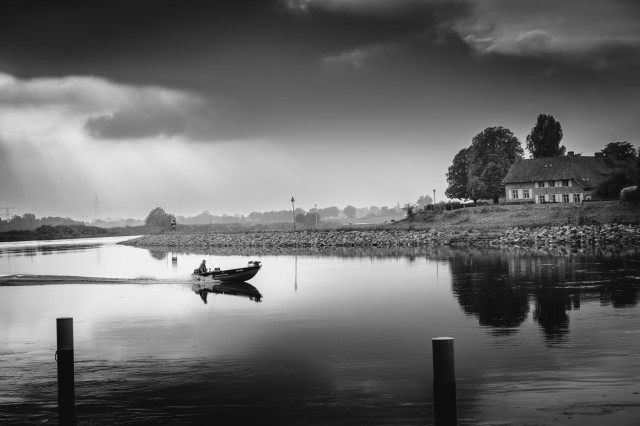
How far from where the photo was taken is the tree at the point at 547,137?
143250 millimetres

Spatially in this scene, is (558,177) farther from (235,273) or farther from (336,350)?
(336,350)

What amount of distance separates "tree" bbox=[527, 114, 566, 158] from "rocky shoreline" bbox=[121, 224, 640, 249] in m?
46.1

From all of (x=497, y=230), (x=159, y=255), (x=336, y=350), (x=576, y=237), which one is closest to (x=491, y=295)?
(x=336, y=350)

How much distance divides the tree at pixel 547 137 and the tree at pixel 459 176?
1599 centimetres

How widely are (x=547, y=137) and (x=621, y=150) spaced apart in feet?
48.4

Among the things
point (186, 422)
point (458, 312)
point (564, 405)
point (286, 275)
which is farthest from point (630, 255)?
point (186, 422)

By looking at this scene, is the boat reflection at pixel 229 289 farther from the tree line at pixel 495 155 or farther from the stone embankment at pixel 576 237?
the tree line at pixel 495 155

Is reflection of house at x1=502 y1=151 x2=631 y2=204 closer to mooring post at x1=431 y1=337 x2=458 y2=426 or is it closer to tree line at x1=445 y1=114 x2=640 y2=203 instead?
tree line at x1=445 y1=114 x2=640 y2=203

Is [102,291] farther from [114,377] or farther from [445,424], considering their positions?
[445,424]

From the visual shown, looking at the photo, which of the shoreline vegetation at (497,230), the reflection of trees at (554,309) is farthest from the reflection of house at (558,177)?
the reflection of trees at (554,309)

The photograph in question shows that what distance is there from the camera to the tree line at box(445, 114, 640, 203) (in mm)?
131625

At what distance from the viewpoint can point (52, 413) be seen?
693 inches

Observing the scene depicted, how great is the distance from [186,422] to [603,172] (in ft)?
403

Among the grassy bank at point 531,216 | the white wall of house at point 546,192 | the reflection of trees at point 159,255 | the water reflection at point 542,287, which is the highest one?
the white wall of house at point 546,192
